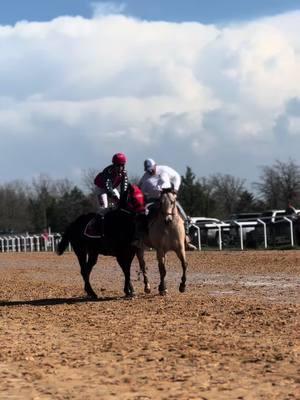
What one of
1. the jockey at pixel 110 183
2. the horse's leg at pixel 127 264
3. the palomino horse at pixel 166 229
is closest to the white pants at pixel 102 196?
the jockey at pixel 110 183

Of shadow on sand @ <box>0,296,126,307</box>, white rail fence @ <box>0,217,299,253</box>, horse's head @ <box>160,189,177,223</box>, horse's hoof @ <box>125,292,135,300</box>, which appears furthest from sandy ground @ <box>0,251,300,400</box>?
white rail fence @ <box>0,217,299,253</box>

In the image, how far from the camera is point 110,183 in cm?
1479

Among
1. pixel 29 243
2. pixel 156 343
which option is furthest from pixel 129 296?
pixel 29 243

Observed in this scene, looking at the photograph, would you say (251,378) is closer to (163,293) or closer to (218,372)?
(218,372)

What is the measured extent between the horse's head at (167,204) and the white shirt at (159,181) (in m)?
0.76

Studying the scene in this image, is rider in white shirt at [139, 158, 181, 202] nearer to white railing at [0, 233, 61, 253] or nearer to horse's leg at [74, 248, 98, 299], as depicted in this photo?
horse's leg at [74, 248, 98, 299]

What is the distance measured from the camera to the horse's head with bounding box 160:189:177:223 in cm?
1350

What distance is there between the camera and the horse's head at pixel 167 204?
44.3 feet

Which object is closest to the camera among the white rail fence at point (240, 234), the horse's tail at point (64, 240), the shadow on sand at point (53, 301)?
the shadow on sand at point (53, 301)

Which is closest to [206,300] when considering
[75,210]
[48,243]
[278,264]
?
[278,264]

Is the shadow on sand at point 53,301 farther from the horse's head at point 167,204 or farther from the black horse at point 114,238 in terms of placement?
the horse's head at point 167,204

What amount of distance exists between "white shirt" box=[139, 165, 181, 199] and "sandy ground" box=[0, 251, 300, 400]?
1967mm

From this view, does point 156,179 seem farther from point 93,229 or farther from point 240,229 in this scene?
point 240,229

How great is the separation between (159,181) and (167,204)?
3.55ft
